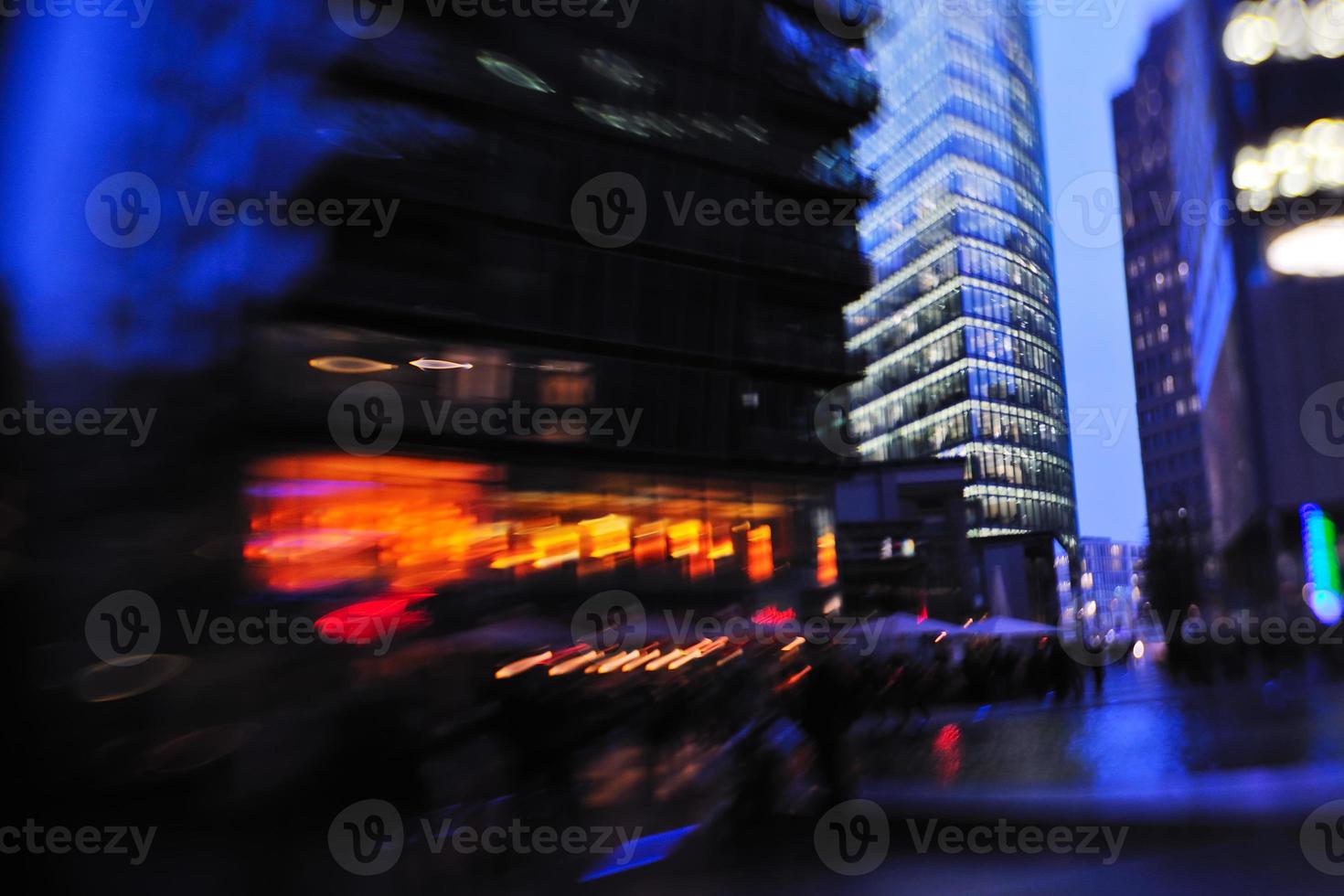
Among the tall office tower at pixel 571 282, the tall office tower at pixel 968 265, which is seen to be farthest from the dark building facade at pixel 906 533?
the tall office tower at pixel 571 282

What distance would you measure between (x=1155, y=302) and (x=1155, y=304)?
9.7 inches

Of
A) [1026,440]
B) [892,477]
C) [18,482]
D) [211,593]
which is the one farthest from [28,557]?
[1026,440]

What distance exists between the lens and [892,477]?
37875 millimetres

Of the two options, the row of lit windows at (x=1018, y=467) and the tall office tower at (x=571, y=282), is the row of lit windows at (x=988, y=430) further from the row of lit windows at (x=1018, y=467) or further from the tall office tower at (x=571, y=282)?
the tall office tower at (x=571, y=282)

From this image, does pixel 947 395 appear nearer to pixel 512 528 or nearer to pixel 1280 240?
pixel 1280 240

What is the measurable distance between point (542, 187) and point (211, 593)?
15.1 m

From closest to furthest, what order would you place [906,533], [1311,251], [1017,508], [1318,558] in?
[906,533]
[1318,558]
[1311,251]
[1017,508]

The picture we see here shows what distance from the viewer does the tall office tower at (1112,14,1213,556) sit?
8181cm

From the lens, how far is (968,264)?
40875 millimetres

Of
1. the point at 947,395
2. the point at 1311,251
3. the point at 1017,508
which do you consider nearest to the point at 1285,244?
the point at 1311,251

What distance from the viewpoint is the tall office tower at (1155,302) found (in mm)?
81812

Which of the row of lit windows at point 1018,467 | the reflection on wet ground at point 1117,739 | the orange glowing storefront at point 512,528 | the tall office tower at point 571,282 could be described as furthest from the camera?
the row of lit windows at point 1018,467

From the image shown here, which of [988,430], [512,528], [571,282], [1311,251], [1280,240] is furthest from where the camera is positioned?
[988,430]

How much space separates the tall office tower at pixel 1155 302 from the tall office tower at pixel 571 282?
6041 centimetres
